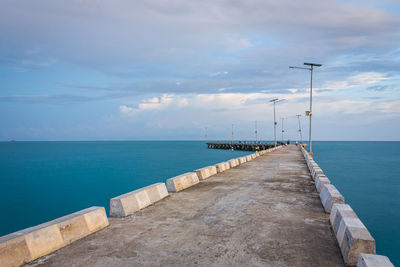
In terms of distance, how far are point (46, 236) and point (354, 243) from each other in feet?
18.5

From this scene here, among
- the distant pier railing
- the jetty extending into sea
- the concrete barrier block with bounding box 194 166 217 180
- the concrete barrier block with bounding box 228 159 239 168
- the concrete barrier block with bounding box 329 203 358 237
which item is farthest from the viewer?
the distant pier railing

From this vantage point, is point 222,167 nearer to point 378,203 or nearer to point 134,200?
point 134,200

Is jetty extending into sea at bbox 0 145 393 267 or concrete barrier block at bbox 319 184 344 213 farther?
concrete barrier block at bbox 319 184 344 213

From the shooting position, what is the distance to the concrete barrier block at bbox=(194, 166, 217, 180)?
46.4 ft

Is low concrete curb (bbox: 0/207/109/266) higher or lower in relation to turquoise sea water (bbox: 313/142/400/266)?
higher

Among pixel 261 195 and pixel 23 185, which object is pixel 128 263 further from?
pixel 23 185

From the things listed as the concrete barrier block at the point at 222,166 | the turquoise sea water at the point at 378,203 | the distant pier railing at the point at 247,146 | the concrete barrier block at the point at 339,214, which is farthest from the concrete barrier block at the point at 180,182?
the distant pier railing at the point at 247,146

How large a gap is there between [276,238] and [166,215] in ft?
10.4

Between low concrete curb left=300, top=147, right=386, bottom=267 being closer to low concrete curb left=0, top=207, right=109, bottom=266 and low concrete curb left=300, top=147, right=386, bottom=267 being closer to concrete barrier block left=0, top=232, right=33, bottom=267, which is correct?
low concrete curb left=0, top=207, right=109, bottom=266

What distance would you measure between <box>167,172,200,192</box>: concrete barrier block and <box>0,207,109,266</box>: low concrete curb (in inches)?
174

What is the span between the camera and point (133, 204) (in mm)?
7797

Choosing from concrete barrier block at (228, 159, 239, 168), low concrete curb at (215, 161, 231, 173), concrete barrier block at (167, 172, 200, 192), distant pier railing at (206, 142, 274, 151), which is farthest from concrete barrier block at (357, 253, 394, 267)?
distant pier railing at (206, 142, 274, 151)

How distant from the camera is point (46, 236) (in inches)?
200

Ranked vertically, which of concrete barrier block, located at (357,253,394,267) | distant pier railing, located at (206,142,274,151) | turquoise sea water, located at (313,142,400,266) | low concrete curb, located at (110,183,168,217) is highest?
concrete barrier block, located at (357,253,394,267)
